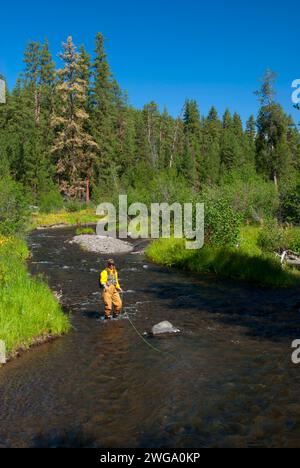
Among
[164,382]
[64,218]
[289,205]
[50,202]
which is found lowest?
[164,382]

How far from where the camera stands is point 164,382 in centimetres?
998

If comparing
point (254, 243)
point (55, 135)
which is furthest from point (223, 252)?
point (55, 135)

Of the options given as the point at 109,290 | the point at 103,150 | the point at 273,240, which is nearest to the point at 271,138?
the point at 103,150

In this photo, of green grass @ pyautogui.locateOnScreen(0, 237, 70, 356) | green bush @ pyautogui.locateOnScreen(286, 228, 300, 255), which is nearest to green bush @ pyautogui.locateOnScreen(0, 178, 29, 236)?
green grass @ pyautogui.locateOnScreen(0, 237, 70, 356)

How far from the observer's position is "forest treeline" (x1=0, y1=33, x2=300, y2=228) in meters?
44.2

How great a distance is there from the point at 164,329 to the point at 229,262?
408 inches

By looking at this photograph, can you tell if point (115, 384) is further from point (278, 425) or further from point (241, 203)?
point (241, 203)

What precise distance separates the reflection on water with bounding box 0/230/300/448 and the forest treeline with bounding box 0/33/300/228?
1728 cm

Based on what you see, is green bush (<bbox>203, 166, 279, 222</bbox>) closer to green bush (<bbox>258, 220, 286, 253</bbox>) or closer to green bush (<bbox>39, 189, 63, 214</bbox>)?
green bush (<bbox>258, 220, 286, 253</bbox>)

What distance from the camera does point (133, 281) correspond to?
21125 mm

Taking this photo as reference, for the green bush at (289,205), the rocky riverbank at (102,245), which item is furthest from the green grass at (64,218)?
the green bush at (289,205)

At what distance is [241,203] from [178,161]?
172ft

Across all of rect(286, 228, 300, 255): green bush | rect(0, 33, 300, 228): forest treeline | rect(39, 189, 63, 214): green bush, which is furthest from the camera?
rect(39, 189, 63, 214): green bush

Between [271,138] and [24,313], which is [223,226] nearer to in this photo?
[24,313]
